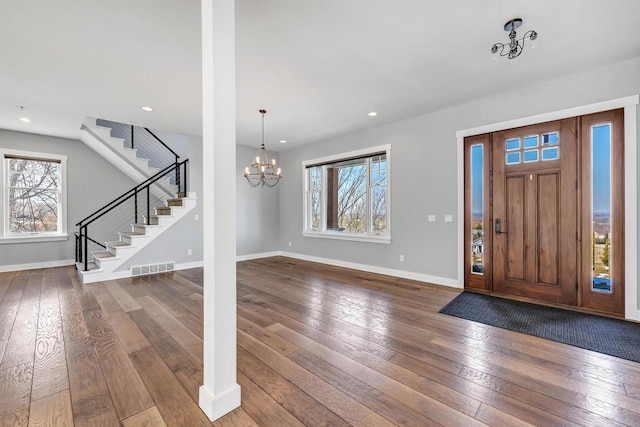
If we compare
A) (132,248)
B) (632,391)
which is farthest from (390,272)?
(132,248)

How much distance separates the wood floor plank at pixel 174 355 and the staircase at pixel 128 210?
2.46m

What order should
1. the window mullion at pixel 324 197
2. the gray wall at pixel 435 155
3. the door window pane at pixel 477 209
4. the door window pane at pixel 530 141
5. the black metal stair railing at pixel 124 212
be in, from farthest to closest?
the window mullion at pixel 324 197 → the black metal stair railing at pixel 124 212 → the door window pane at pixel 477 209 → the door window pane at pixel 530 141 → the gray wall at pixel 435 155

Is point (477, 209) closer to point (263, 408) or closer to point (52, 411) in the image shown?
point (263, 408)

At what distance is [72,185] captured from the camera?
240 inches

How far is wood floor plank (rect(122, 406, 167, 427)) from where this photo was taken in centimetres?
157

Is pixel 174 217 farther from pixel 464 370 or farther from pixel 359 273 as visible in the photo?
A: pixel 464 370

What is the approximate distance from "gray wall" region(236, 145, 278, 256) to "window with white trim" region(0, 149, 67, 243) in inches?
148

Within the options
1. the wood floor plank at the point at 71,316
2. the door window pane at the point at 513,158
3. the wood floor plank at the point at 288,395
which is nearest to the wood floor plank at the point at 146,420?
the wood floor plank at the point at 288,395

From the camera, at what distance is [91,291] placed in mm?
4215

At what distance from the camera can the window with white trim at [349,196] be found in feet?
17.8

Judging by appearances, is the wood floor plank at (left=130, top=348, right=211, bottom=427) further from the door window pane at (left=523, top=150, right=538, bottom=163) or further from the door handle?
the door window pane at (left=523, top=150, right=538, bottom=163)

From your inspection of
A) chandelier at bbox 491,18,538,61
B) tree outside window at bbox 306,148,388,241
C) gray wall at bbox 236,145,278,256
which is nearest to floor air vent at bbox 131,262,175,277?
gray wall at bbox 236,145,278,256

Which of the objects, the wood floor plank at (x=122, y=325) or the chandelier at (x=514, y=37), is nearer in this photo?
the chandelier at (x=514, y=37)

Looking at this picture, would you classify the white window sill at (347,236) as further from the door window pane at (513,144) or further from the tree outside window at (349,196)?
the door window pane at (513,144)
